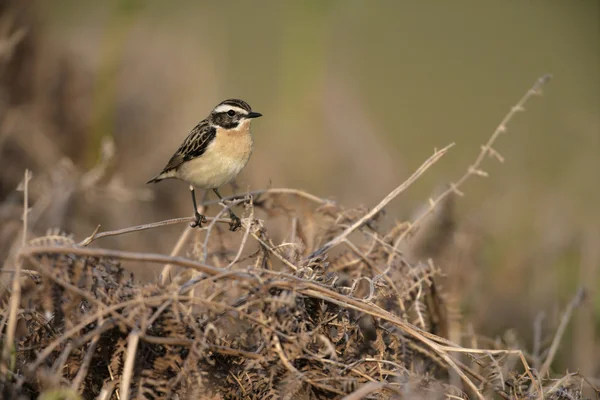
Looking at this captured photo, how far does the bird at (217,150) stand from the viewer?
5.16m

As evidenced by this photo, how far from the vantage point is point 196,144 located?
17.8 feet

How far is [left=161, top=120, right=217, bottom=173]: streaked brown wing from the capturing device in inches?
211

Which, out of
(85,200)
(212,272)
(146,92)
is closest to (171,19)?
(146,92)

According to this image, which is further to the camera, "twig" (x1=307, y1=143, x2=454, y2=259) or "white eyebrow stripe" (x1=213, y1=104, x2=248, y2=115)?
"white eyebrow stripe" (x1=213, y1=104, x2=248, y2=115)

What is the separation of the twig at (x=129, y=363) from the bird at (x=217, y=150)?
2568mm

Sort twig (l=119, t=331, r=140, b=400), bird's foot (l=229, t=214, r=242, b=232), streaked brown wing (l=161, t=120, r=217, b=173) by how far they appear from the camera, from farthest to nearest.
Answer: streaked brown wing (l=161, t=120, r=217, b=173), bird's foot (l=229, t=214, r=242, b=232), twig (l=119, t=331, r=140, b=400)

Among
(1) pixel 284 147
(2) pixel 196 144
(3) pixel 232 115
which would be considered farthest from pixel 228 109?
(1) pixel 284 147

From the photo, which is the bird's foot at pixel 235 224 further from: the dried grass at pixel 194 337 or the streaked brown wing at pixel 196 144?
the streaked brown wing at pixel 196 144

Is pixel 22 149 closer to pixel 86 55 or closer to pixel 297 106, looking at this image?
pixel 86 55

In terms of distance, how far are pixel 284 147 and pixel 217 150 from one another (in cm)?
477

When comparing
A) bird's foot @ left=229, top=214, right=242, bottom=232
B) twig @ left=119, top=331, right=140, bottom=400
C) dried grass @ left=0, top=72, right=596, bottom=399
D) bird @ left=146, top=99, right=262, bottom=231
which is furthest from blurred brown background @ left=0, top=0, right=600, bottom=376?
twig @ left=119, top=331, right=140, bottom=400

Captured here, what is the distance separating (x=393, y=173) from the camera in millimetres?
9867

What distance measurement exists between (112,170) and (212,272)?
582 cm

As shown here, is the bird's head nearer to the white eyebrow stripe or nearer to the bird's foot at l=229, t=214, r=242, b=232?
the white eyebrow stripe
